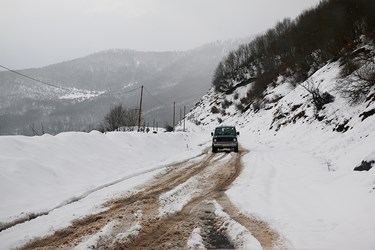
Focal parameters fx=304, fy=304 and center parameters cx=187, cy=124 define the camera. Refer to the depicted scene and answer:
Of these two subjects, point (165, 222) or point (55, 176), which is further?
point (55, 176)

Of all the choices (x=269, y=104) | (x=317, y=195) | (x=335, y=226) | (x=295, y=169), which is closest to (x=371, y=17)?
(x=269, y=104)

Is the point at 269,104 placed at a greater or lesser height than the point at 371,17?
lesser

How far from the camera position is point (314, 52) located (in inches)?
1693

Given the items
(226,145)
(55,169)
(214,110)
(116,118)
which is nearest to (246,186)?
(55,169)

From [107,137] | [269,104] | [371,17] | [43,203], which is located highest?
[371,17]

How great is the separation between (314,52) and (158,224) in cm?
4351

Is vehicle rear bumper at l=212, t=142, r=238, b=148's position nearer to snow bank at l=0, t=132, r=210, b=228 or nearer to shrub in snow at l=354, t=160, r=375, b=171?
snow bank at l=0, t=132, r=210, b=228

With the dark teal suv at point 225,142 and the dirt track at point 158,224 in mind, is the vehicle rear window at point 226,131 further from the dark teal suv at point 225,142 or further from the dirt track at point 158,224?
the dirt track at point 158,224

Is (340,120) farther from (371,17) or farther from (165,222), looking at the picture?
(371,17)

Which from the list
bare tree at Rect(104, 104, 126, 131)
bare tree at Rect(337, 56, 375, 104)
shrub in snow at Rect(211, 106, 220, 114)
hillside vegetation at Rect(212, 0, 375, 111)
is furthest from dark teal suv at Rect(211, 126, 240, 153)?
shrub in snow at Rect(211, 106, 220, 114)

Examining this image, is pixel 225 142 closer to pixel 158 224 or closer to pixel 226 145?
pixel 226 145

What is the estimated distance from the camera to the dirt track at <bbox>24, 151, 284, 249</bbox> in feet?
15.1

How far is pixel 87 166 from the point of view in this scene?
11.7 m

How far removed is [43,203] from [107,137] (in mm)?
9910
